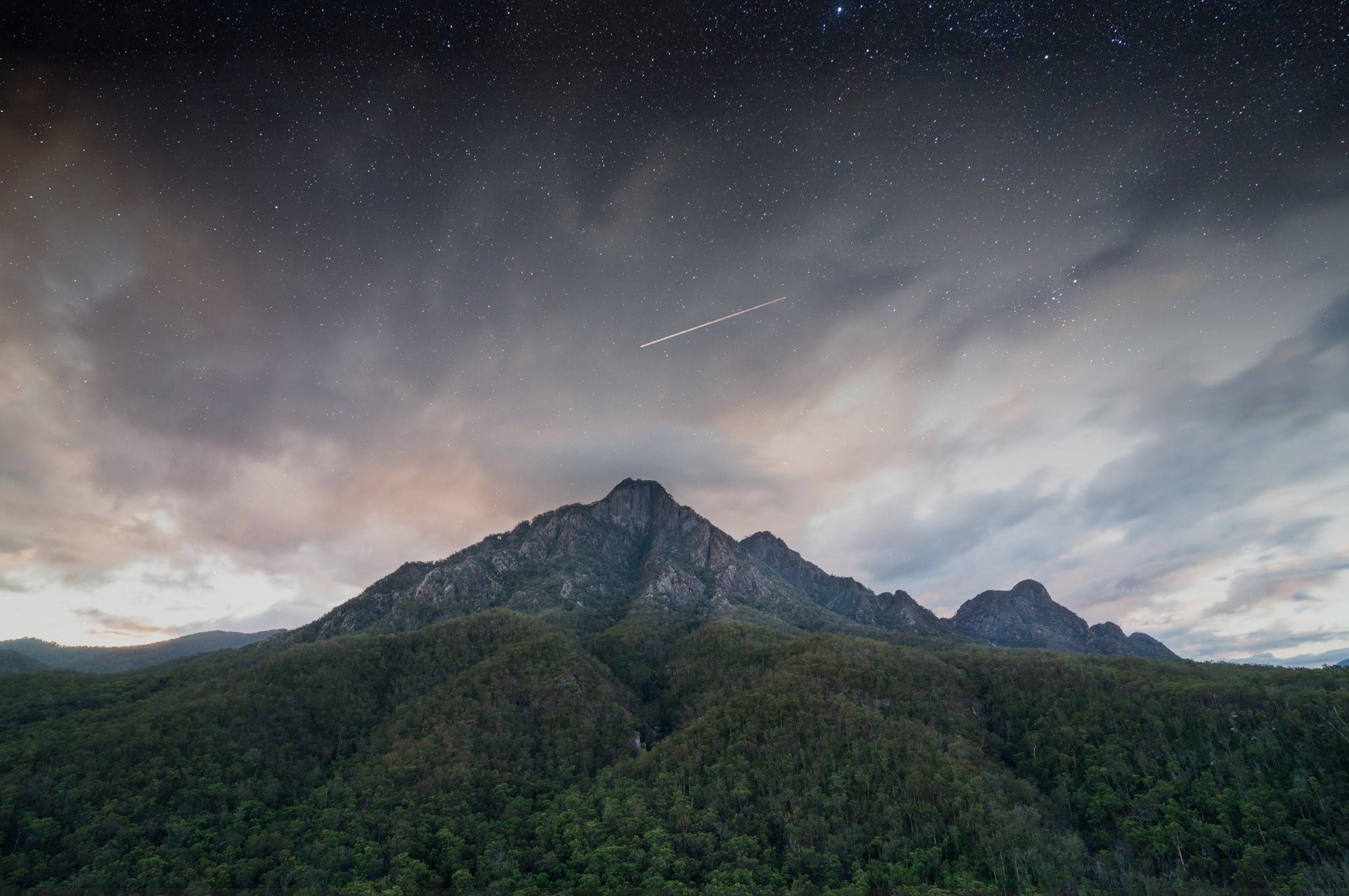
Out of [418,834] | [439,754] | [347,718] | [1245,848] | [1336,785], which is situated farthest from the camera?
[347,718]

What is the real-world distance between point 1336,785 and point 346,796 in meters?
228

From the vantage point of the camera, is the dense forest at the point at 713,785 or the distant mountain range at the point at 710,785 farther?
the dense forest at the point at 713,785

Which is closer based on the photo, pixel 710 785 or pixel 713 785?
pixel 713 785

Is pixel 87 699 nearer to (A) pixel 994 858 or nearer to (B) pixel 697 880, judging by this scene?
(B) pixel 697 880

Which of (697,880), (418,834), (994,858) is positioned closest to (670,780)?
(697,880)

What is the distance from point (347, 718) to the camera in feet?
574

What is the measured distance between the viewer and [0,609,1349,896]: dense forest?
100m

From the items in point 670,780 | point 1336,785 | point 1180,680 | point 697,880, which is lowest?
point 697,880

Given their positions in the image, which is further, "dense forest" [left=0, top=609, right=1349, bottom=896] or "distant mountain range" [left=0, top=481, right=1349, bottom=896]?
"dense forest" [left=0, top=609, right=1349, bottom=896]

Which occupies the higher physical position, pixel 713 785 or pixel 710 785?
pixel 713 785

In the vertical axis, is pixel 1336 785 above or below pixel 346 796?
above

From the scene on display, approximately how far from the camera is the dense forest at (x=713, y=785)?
3942 inches

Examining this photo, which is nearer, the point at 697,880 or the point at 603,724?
the point at 697,880

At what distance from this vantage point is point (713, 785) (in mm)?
132000
